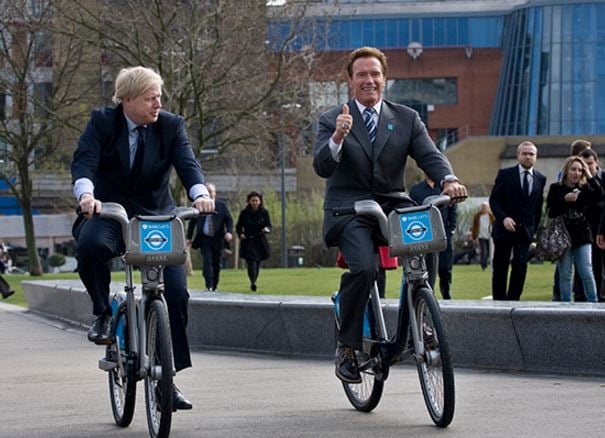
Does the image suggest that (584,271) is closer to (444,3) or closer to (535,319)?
(535,319)

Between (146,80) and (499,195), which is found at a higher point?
(146,80)

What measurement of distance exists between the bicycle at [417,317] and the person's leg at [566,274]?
826cm

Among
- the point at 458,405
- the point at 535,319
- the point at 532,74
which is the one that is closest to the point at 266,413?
the point at 458,405

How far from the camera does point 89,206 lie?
768cm

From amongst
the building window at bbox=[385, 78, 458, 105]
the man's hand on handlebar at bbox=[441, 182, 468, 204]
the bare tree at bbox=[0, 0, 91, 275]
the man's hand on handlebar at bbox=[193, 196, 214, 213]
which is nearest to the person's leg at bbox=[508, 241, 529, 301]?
the man's hand on handlebar at bbox=[441, 182, 468, 204]

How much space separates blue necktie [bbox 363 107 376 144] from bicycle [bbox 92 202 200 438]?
1294mm

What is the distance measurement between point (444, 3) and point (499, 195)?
82.9 metres

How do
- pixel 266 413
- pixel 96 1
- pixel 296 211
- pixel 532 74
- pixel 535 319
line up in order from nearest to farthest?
pixel 266 413 → pixel 535 319 → pixel 96 1 → pixel 296 211 → pixel 532 74

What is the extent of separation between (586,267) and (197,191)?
30.1 feet

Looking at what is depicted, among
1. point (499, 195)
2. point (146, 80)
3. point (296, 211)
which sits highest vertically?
point (146, 80)

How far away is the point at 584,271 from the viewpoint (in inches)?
645

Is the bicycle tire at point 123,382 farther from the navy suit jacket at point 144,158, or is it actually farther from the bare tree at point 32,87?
the bare tree at point 32,87

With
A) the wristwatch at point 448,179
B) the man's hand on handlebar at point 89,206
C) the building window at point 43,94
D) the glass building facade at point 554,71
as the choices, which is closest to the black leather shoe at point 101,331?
the man's hand on handlebar at point 89,206

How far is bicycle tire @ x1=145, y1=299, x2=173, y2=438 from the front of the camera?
23.9 ft
